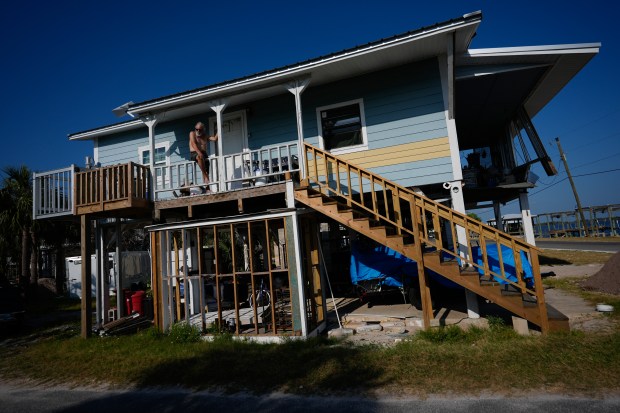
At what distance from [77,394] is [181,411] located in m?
2.12

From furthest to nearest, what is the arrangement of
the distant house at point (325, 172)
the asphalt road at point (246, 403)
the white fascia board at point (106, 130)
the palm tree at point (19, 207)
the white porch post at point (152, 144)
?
the palm tree at point (19, 207), the white fascia board at point (106, 130), the white porch post at point (152, 144), the distant house at point (325, 172), the asphalt road at point (246, 403)

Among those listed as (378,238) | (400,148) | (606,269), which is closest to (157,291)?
(378,238)

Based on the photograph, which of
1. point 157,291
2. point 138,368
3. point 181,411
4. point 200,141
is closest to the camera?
point 181,411

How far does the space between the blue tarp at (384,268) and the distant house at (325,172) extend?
46cm

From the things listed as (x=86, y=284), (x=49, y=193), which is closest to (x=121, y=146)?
(x=49, y=193)

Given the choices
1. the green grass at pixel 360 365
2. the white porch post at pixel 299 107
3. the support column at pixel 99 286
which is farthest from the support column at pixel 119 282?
the white porch post at pixel 299 107

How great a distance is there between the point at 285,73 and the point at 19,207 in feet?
53.5

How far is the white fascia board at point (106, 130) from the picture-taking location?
37.5 feet

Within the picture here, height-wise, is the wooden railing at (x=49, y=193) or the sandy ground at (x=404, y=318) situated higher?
the wooden railing at (x=49, y=193)

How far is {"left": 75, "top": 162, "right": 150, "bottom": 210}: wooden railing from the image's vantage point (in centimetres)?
845

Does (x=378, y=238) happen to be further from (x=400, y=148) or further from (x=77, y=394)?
(x=77, y=394)

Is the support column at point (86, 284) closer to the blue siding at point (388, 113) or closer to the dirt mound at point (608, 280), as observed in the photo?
the blue siding at point (388, 113)

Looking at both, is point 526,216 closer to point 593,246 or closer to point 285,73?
point 285,73

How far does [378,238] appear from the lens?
6.86 metres
